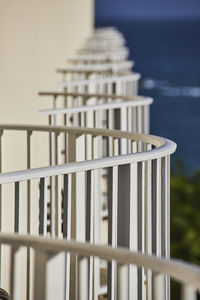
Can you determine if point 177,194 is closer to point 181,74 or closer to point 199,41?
point 181,74

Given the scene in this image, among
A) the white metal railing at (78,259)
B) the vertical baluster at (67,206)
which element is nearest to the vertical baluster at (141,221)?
the vertical baluster at (67,206)

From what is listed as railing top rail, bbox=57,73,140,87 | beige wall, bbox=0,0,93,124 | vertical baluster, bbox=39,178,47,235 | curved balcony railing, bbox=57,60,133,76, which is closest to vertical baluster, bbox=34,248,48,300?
vertical baluster, bbox=39,178,47,235

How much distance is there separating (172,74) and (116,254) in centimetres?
7637

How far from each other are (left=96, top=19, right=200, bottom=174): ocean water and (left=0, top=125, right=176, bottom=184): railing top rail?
5091 centimetres

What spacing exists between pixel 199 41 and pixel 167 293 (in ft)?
283

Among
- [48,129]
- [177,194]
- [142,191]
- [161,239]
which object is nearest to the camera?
[142,191]

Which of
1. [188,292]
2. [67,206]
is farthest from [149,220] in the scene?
[188,292]

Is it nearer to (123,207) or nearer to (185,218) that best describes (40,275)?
(123,207)

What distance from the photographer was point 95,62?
1123 cm

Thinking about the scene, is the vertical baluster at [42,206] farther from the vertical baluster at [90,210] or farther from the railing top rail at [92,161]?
the vertical baluster at [90,210]

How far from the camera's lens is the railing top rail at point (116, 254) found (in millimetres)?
2367

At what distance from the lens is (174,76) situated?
7806 cm

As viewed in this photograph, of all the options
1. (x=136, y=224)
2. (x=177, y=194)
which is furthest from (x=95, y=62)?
(x=177, y=194)

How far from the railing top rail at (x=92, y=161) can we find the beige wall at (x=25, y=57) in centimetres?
166
